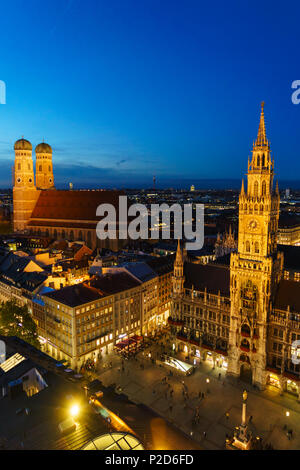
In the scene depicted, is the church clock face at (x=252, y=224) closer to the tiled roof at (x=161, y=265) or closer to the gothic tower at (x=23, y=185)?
the tiled roof at (x=161, y=265)

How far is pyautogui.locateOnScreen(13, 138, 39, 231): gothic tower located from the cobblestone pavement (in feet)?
352

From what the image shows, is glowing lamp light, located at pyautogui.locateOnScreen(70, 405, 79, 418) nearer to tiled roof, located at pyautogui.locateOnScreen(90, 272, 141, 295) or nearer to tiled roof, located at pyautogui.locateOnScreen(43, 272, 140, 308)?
tiled roof, located at pyautogui.locateOnScreen(43, 272, 140, 308)

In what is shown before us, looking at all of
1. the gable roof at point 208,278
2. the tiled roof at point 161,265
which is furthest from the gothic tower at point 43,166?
the gable roof at point 208,278

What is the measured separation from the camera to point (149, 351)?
6788cm

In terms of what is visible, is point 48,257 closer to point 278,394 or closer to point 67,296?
point 67,296

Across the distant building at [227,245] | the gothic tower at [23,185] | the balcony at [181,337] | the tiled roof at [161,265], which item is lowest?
the balcony at [181,337]

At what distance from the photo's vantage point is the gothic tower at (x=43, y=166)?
16862 centimetres

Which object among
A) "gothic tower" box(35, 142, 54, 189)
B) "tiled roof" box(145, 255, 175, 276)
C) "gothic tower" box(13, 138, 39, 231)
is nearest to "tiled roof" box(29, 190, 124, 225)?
"gothic tower" box(13, 138, 39, 231)

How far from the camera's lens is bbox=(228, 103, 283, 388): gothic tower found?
54.2 metres

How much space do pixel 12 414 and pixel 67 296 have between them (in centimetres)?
3294

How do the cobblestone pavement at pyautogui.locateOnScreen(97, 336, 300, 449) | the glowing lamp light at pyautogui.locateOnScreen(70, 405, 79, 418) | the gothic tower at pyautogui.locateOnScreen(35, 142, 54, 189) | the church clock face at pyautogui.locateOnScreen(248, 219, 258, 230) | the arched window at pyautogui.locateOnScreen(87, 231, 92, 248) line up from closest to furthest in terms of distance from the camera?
the glowing lamp light at pyautogui.locateOnScreen(70, 405, 79, 418) < the cobblestone pavement at pyautogui.locateOnScreen(97, 336, 300, 449) < the church clock face at pyautogui.locateOnScreen(248, 219, 258, 230) < the arched window at pyautogui.locateOnScreen(87, 231, 92, 248) < the gothic tower at pyautogui.locateOnScreen(35, 142, 54, 189)

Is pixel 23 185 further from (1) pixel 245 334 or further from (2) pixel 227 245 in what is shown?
(1) pixel 245 334

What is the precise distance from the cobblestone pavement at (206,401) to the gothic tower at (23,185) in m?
107

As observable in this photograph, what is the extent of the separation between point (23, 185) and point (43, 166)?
22189mm
